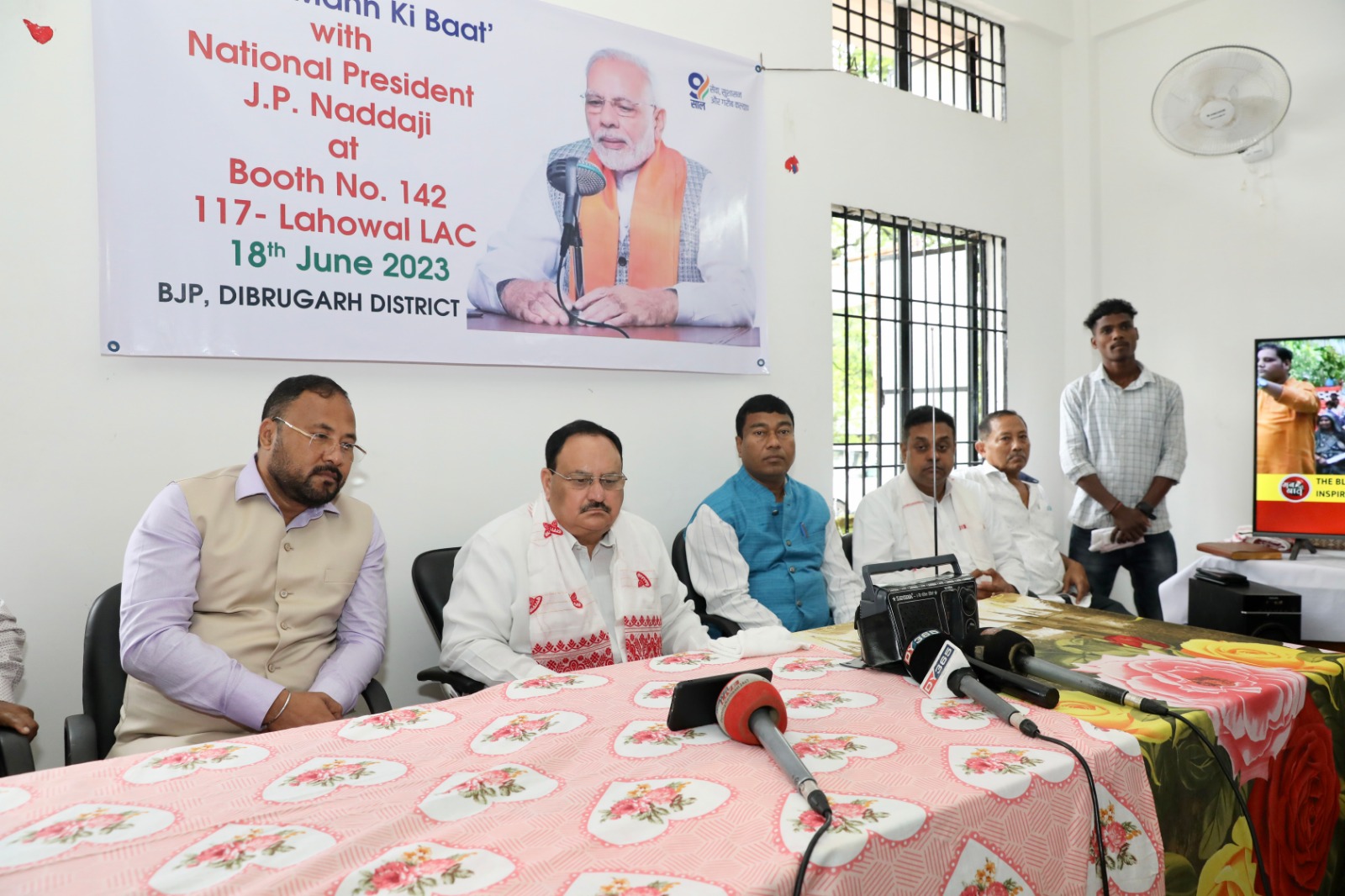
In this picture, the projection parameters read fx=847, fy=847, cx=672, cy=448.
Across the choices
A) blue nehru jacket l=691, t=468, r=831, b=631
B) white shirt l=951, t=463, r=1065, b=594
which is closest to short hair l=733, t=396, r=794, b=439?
blue nehru jacket l=691, t=468, r=831, b=631

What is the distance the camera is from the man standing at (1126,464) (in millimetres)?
3947

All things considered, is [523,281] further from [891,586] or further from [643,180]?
[891,586]

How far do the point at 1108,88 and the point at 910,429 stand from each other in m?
2.99

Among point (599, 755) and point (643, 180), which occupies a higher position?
point (643, 180)

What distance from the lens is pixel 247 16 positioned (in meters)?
2.55

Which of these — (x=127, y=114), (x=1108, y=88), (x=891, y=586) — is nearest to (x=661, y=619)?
(x=891, y=586)

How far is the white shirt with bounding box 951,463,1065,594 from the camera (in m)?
3.53

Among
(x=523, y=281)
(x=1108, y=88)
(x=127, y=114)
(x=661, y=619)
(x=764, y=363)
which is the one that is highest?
(x=1108, y=88)

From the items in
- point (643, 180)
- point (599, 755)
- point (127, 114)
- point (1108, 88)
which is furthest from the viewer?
point (1108, 88)

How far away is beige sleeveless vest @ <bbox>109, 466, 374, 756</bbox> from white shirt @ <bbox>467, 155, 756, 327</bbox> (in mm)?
1142

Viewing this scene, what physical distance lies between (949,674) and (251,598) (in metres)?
1.64

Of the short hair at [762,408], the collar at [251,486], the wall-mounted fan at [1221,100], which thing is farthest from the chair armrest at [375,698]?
the wall-mounted fan at [1221,100]

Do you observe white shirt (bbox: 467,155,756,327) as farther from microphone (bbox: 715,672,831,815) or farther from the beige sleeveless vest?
microphone (bbox: 715,672,831,815)

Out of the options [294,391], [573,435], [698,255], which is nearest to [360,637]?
[294,391]
